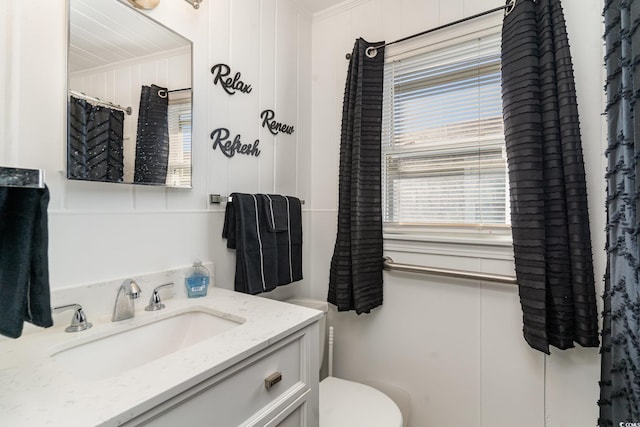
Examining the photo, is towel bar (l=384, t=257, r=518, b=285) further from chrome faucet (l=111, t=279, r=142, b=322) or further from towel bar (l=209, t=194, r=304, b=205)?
chrome faucet (l=111, t=279, r=142, b=322)

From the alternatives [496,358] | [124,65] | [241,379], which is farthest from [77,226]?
[496,358]

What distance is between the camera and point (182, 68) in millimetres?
1170

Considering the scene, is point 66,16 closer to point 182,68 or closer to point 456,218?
point 182,68

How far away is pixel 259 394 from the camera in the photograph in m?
0.78

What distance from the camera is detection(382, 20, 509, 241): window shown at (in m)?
1.37

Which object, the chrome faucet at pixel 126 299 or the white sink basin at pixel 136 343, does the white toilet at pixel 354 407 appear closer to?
the white sink basin at pixel 136 343

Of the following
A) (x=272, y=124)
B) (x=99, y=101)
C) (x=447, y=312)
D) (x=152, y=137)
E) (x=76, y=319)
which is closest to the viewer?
(x=76, y=319)

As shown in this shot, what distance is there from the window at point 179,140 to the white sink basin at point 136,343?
1.61 ft

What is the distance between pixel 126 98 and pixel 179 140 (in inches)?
8.4

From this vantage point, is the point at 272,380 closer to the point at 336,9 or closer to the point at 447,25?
the point at 447,25

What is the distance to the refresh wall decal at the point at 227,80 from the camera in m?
1.30

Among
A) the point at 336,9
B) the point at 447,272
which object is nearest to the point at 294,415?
the point at 447,272

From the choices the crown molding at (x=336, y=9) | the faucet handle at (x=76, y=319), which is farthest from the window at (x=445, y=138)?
the faucet handle at (x=76, y=319)

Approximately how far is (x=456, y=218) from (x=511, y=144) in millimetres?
406
